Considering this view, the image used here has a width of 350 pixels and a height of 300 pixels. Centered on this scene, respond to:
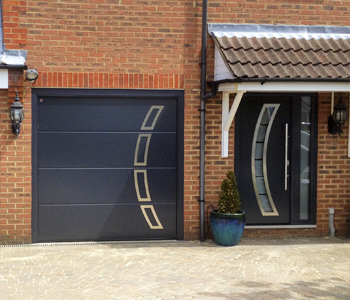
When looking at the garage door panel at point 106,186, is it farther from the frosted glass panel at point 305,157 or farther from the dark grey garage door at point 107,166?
the frosted glass panel at point 305,157

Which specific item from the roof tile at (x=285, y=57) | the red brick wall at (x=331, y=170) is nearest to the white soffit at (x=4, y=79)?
the roof tile at (x=285, y=57)

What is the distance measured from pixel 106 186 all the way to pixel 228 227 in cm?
194

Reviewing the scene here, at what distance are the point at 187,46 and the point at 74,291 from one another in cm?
420

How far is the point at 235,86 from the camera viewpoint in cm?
789

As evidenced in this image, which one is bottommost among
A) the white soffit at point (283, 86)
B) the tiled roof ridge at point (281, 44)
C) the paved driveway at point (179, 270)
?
the paved driveway at point (179, 270)

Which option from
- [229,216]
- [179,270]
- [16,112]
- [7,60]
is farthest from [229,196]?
[7,60]

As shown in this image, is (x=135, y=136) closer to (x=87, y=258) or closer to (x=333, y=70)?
(x=87, y=258)

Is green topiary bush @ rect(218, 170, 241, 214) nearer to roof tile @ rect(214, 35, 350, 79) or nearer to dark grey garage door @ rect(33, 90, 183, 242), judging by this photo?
dark grey garage door @ rect(33, 90, 183, 242)

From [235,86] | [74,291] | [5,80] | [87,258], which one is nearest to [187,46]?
[235,86]

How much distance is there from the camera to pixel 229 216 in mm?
8125

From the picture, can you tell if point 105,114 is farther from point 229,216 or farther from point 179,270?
point 179,270

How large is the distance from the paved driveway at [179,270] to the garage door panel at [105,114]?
178 centimetres

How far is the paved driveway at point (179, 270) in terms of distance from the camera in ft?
19.7

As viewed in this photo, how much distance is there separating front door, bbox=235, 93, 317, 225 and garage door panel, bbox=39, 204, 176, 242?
51.8 inches
